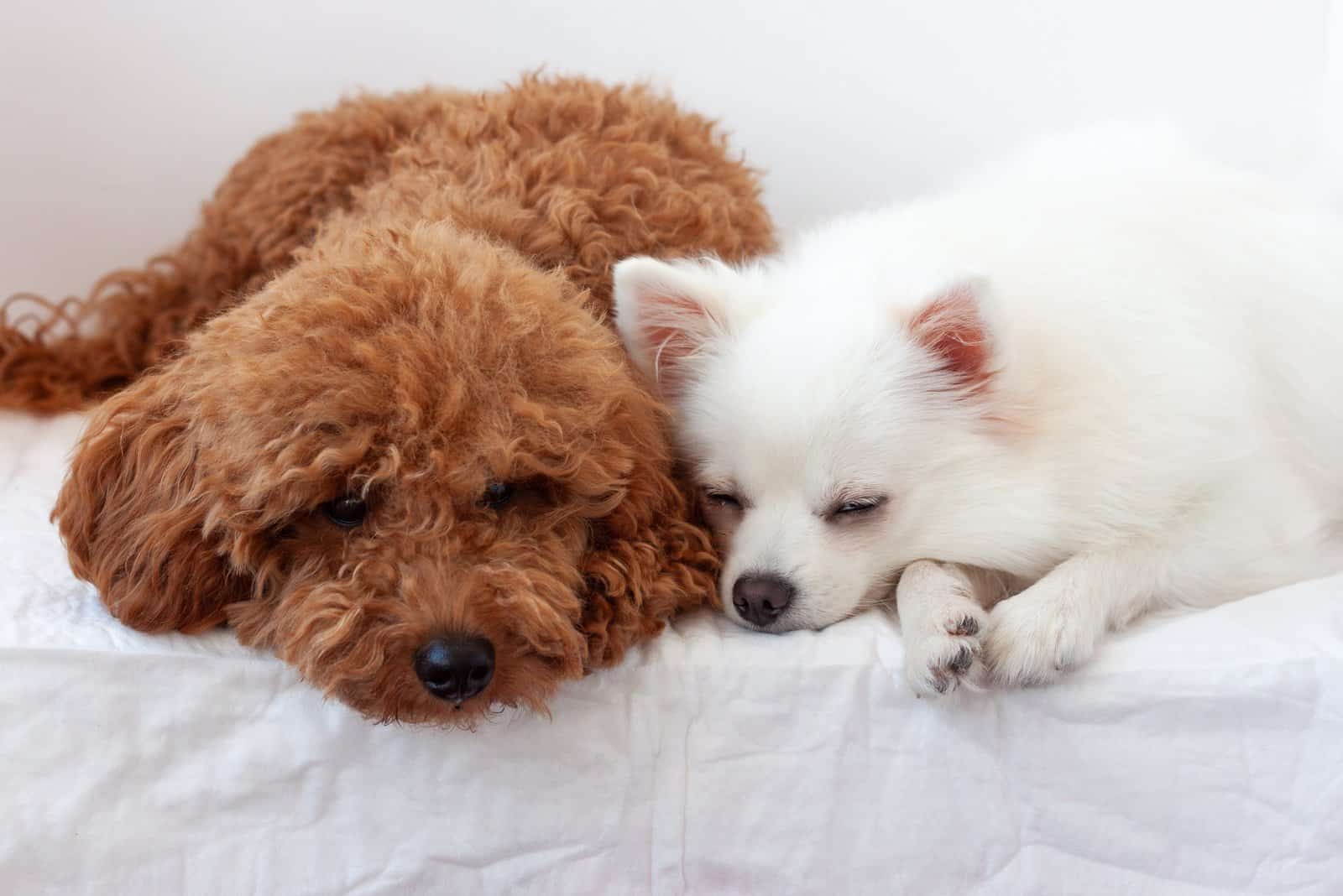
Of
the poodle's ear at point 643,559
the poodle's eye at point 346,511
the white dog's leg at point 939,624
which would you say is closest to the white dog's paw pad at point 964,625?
the white dog's leg at point 939,624

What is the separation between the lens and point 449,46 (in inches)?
113

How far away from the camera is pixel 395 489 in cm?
142

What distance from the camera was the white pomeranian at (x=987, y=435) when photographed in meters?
1.66

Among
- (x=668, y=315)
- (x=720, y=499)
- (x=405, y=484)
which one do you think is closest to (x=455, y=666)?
(x=405, y=484)

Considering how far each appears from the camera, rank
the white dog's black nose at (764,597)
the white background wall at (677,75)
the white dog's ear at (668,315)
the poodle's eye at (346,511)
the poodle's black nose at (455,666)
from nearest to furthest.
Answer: the poodle's black nose at (455,666) < the poodle's eye at (346,511) < the white dog's black nose at (764,597) < the white dog's ear at (668,315) < the white background wall at (677,75)

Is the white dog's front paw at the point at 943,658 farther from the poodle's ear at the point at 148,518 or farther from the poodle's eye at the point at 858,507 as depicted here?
the poodle's ear at the point at 148,518

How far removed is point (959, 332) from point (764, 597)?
0.45 meters

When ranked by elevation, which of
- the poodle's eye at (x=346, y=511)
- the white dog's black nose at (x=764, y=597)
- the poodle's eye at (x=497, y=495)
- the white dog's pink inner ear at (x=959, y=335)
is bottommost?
the white dog's black nose at (x=764, y=597)

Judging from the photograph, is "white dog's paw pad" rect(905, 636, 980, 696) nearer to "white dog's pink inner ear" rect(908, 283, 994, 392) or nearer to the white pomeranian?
the white pomeranian

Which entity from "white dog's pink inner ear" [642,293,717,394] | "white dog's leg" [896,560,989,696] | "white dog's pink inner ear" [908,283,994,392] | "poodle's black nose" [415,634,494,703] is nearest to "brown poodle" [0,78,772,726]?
"poodle's black nose" [415,634,494,703]

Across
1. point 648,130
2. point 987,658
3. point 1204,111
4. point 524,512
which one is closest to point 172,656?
point 524,512

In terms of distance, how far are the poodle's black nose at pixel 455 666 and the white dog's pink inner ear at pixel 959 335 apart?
76cm

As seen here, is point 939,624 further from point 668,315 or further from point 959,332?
point 668,315

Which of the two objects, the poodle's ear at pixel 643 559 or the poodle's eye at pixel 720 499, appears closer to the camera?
the poodle's ear at pixel 643 559
